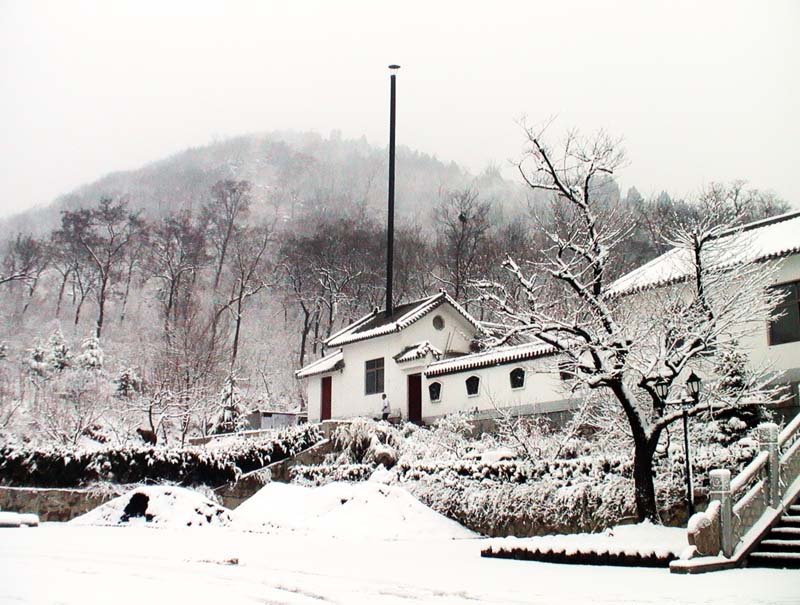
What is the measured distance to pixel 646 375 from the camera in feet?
38.4

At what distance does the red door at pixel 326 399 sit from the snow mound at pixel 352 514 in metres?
11.2

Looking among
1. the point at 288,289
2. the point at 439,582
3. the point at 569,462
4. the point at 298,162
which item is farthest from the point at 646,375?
the point at 298,162

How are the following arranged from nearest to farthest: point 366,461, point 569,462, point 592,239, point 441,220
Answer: point 592,239 → point 569,462 → point 366,461 → point 441,220

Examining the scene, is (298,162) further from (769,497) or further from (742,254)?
(769,497)

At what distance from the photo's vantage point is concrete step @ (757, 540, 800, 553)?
9.54m

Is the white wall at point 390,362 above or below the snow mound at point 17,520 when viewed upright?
above

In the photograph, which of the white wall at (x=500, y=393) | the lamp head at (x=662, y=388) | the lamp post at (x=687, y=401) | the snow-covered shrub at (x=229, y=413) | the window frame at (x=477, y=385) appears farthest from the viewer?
the snow-covered shrub at (x=229, y=413)

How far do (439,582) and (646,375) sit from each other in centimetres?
501

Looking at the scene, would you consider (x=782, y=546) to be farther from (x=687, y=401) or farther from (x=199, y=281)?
(x=199, y=281)

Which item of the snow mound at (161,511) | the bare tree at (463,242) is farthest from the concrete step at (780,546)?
the bare tree at (463,242)

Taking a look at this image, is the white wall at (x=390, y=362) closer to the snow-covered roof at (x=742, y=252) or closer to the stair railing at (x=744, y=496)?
the snow-covered roof at (x=742, y=252)

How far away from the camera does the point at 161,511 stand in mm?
16172

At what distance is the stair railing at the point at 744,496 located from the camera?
9305 mm

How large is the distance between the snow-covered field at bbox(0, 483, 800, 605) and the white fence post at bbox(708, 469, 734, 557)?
1.69 ft
